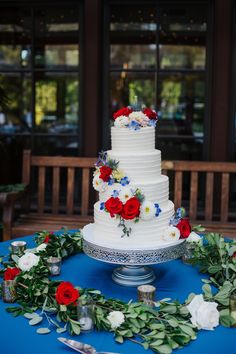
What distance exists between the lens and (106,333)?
1.77 metres

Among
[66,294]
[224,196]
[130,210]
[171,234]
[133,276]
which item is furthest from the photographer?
[224,196]

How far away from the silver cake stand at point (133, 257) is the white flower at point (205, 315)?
31 cm

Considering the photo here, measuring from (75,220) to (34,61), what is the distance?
1.57 m

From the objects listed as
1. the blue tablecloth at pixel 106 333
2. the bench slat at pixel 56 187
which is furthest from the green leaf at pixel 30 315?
the bench slat at pixel 56 187

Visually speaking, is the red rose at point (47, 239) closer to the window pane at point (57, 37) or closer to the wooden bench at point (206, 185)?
the wooden bench at point (206, 185)

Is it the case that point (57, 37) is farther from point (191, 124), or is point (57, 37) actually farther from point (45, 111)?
point (191, 124)

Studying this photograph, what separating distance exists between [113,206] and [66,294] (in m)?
0.38

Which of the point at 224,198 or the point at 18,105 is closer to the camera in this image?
the point at 224,198

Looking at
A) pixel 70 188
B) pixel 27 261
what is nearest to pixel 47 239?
pixel 27 261

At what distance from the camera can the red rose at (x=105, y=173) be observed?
2.12m

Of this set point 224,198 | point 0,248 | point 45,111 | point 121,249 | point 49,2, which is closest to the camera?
point 121,249

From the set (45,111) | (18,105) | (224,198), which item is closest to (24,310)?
(224,198)

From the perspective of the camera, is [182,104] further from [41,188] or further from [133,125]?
[133,125]

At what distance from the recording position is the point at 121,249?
2.05 meters
